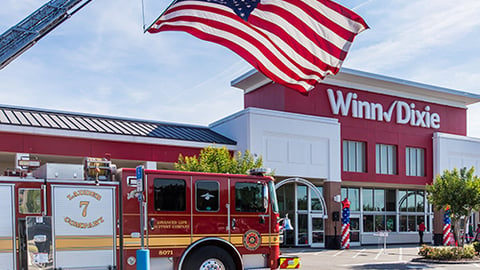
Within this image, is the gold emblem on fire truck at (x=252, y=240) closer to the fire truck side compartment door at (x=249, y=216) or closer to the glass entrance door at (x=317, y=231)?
the fire truck side compartment door at (x=249, y=216)

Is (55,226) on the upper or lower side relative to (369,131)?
lower

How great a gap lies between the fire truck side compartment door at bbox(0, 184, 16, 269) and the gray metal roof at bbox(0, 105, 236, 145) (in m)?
12.2

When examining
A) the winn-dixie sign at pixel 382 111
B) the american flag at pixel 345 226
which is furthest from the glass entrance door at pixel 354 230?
the winn-dixie sign at pixel 382 111

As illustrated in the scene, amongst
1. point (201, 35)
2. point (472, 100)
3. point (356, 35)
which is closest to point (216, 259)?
point (201, 35)

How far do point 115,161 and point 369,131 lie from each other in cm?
1553

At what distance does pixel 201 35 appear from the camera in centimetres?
1072

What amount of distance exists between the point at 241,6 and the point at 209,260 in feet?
17.4

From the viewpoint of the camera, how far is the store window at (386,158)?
106 feet

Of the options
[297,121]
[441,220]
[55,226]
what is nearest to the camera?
[55,226]

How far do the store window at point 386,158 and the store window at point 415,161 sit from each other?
3.43 ft

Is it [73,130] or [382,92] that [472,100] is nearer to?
[382,92]

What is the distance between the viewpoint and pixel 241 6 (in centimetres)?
1048

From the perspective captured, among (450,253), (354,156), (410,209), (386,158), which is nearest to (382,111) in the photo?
(386,158)

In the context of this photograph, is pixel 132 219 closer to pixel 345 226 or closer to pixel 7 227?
pixel 7 227
